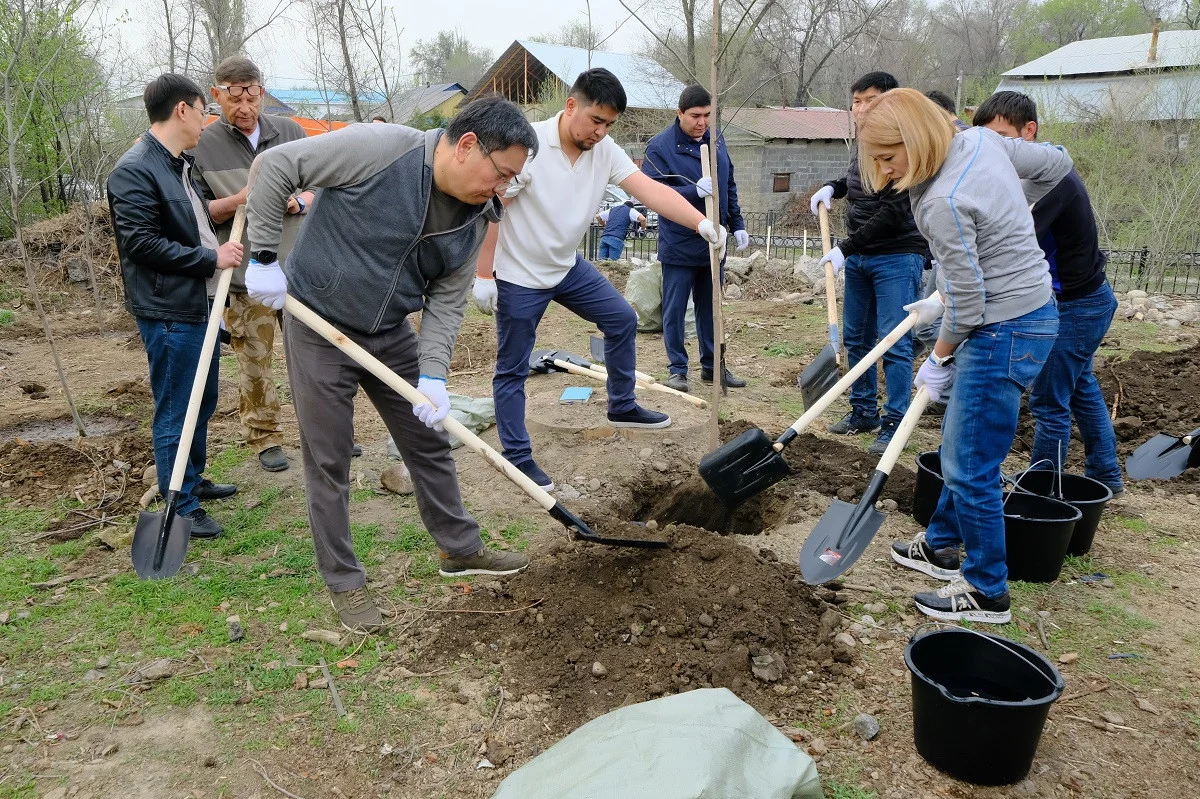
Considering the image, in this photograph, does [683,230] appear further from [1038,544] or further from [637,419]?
[1038,544]

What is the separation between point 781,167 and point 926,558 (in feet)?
89.8

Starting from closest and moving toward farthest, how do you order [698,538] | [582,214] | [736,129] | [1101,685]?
1. [1101,685]
2. [698,538]
3. [582,214]
4. [736,129]

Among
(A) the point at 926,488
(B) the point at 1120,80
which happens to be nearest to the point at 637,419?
(A) the point at 926,488

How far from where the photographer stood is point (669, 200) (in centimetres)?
424

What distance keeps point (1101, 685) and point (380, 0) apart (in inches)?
333

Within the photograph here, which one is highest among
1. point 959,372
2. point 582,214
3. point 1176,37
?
point 1176,37

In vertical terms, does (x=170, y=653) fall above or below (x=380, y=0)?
below

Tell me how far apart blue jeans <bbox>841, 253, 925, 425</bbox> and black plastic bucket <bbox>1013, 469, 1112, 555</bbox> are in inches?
40.0

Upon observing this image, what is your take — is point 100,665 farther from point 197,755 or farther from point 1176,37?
point 1176,37

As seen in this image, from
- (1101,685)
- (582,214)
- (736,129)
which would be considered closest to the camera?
(1101,685)

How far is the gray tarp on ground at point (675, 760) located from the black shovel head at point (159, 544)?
212 cm

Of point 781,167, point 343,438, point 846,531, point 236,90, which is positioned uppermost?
point 781,167

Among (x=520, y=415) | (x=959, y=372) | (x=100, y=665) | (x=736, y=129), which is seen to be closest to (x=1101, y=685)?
(x=959, y=372)

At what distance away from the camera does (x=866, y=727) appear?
8.28 feet
